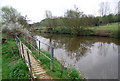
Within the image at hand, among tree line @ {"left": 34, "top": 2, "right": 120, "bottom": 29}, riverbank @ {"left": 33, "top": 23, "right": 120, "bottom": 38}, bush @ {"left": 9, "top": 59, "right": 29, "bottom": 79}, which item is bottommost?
bush @ {"left": 9, "top": 59, "right": 29, "bottom": 79}

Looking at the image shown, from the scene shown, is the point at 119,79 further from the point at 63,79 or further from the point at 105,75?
the point at 63,79

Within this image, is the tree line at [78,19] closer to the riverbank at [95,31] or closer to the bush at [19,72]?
the riverbank at [95,31]

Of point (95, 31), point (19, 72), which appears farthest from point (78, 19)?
point (19, 72)

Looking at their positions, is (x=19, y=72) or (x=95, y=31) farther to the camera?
(x=95, y=31)

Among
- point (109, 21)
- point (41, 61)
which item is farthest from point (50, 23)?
point (41, 61)

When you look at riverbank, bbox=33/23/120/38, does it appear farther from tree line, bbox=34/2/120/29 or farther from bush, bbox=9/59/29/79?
bush, bbox=9/59/29/79

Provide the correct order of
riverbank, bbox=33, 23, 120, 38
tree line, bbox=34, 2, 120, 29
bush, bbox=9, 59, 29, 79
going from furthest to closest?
tree line, bbox=34, 2, 120, 29
riverbank, bbox=33, 23, 120, 38
bush, bbox=9, 59, 29, 79

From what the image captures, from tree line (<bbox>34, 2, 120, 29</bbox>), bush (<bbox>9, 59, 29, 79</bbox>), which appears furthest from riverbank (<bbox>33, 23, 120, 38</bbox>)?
bush (<bbox>9, 59, 29, 79</bbox>)

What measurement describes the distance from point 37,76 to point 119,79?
15.3 ft

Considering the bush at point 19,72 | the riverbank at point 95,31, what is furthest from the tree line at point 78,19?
the bush at point 19,72

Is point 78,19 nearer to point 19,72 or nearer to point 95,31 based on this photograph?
point 95,31

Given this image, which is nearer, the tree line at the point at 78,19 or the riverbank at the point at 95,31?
the riverbank at the point at 95,31

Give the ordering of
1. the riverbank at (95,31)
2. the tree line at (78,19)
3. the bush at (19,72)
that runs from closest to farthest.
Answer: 1. the bush at (19,72)
2. the riverbank at (95,31)
3. the tree line at (78,19)

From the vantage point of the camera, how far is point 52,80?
4.76 meters
